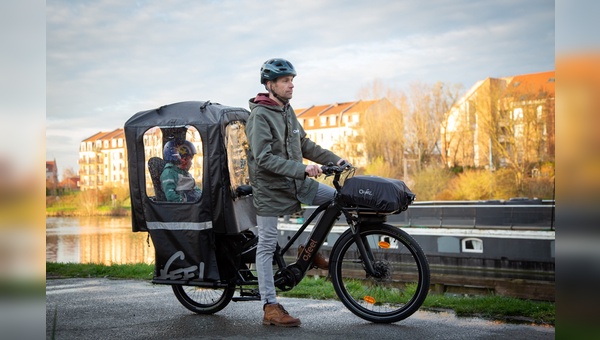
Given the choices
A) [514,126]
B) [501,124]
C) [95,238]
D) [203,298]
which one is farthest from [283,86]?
[501,124]

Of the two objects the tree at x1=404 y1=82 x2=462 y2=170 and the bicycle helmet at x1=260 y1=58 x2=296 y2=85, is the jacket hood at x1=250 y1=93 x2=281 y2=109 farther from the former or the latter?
the tree at x1=404 y1=82 x2=462 y2=170

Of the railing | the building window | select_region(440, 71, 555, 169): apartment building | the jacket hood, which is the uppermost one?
select_region(440, 71, 555, 169): apartment building

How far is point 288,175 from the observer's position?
543 cm

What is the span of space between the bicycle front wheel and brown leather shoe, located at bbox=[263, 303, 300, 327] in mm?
433

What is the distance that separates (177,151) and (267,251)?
116cm

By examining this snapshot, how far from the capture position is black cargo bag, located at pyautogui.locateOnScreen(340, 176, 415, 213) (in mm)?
5316

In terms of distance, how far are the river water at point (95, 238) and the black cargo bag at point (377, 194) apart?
28.4 meters

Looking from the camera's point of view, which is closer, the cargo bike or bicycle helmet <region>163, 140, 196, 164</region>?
the cargo bike

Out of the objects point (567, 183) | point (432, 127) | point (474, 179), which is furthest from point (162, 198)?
point (432, 127)

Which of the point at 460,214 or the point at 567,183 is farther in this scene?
the point at 460,214

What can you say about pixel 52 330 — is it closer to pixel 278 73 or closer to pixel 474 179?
pixel 278 73

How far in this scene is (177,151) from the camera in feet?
20.0

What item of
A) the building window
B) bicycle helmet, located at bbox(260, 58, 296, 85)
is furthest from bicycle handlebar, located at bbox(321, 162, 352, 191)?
the building window

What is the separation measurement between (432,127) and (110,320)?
5386 cm
